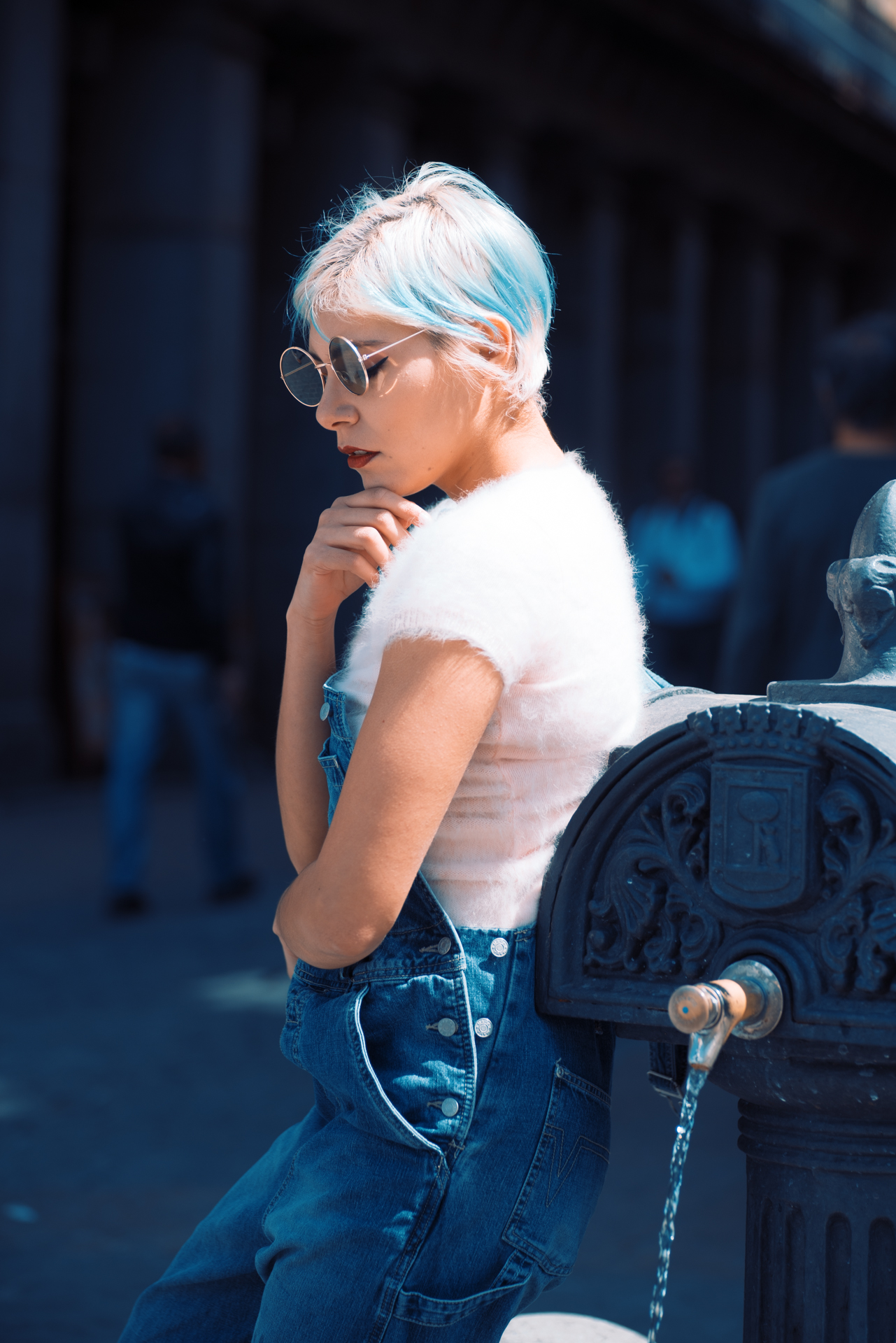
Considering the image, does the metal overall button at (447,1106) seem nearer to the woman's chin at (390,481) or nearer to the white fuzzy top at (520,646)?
the white fuzzy top at (520,646)

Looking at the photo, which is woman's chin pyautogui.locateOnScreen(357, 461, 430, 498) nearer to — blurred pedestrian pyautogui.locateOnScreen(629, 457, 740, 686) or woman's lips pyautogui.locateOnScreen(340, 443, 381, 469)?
woman's lips pyautogui.locateOnScreen(340, 443, 381, 469)

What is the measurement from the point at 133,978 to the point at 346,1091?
446 centimetres

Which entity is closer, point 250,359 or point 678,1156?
point 678,1156

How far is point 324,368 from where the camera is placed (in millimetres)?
2012

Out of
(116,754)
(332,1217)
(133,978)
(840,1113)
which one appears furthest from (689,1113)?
(116,754)

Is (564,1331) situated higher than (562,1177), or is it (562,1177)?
(562,1177)

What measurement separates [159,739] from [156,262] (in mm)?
5612

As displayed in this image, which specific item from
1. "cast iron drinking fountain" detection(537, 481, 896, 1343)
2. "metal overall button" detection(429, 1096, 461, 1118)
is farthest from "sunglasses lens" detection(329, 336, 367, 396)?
"metal overall button" detection(429, 1096, 461, 1118)

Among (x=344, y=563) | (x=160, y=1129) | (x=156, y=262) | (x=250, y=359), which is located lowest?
(x=160, y=1129)

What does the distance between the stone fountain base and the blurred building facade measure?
7.15m

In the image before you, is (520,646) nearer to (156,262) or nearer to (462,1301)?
(462,1301)

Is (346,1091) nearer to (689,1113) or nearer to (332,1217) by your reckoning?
(332,1217)

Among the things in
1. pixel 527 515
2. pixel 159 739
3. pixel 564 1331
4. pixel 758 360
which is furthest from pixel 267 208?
pixel 527 515

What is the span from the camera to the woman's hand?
6.47 feet
